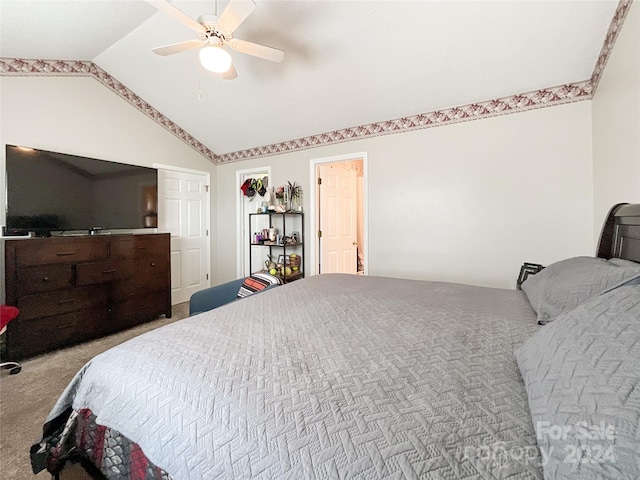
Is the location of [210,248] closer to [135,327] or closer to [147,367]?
[135,327]

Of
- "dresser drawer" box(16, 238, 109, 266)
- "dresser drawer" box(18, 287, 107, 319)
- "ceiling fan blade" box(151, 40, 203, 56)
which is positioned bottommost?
"dresser drawer" box(18, 287, 107, 319)

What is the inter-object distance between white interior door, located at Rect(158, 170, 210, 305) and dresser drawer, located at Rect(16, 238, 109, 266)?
1.13 metres

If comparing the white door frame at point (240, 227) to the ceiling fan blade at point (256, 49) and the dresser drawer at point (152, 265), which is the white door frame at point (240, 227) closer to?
the dresser drawer at point (152, 265)

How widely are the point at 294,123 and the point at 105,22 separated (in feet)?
6.59

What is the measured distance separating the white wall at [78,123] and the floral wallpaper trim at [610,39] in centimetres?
465

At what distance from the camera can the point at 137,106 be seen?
369 cm

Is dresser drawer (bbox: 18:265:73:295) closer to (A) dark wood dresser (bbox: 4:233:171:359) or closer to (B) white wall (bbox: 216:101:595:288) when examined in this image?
(A) dark wood dresser (bbox: 4:233:171:359)

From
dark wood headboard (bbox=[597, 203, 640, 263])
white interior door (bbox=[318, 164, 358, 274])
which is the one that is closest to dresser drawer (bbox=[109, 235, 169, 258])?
white interior door (bbox=[318, 164, 358, 274])

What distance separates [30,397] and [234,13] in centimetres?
286

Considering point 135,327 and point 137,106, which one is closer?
point 135,327

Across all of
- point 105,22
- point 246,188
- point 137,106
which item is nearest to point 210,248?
point 246,188

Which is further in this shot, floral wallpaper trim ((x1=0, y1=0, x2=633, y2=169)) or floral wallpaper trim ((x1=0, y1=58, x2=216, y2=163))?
floral wallpaper trim ((x1=0, y1=58, x2=216, y2=163))

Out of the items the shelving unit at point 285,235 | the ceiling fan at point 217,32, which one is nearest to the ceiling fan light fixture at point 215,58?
the ceiling fan at point 217,32

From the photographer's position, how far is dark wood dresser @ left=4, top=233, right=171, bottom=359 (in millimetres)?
2400
